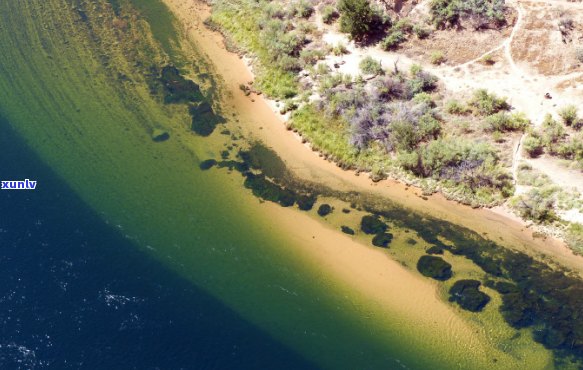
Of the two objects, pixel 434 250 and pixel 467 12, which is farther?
pixel 467 12

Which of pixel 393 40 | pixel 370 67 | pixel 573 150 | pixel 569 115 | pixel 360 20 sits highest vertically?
pixel 360 20

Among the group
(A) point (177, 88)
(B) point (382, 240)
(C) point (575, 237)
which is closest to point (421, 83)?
(B) point (382, 240)

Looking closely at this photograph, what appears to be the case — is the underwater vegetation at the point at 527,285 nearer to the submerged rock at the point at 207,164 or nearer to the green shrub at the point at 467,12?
the submerged rock at the point at 207,164

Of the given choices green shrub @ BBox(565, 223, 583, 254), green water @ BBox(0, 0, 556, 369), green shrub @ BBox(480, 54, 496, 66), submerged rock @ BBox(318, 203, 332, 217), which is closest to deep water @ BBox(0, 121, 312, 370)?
green water @ BBox(0, 0, 556, 369)

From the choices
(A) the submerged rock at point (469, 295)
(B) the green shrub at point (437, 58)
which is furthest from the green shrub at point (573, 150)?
(B) the green shrub at point (437, 58)

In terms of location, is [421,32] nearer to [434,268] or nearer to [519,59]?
[519,59]

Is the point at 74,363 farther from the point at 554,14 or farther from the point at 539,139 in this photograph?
the point at 554,14

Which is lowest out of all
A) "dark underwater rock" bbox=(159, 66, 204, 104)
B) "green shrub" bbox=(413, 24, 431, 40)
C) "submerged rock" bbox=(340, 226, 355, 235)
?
"submerged rock" bbox=(340, 226, 355, 235)

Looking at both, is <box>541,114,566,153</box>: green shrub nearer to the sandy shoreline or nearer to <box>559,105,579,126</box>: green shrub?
<box>559,105,579,126</box>: green shrub
